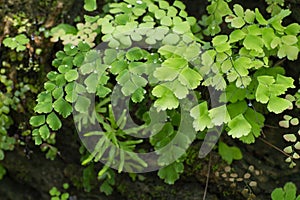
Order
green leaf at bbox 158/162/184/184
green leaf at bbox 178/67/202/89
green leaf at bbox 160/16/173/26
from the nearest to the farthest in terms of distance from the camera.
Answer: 1. green leaf at bbox 178/67/202/89
2. green leaf at bbox 160/16/173/26
3. green leaf at bbox 158/162/184/184

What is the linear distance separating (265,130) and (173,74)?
71cm

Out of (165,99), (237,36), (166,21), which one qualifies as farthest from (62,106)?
(237,36)

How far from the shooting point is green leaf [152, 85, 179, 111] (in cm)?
134

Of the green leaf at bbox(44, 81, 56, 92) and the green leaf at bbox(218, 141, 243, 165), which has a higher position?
the green leaf at bbox(44, 81, 56, 92)

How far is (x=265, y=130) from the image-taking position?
189 centimetres

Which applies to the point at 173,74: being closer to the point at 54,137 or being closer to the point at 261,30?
the point at 261,30

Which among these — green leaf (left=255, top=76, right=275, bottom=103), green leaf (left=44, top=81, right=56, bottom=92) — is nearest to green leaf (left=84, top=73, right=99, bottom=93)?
green leaf (left=44, top=81, right=56, bottom=92)

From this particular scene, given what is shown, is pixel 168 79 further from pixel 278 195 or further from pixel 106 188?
pixel 106 188

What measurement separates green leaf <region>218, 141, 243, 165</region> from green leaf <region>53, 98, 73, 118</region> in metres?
0.68

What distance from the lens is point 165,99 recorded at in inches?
52.8

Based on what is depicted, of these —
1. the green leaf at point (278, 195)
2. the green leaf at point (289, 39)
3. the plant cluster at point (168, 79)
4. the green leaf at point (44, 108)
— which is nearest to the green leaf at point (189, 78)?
the plant cluster at point (168, 79)

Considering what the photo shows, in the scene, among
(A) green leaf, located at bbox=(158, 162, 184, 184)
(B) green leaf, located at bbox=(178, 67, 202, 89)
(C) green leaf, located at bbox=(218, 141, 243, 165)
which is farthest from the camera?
(C) green leaf, located at bbox=(218, 141, 243, 165)

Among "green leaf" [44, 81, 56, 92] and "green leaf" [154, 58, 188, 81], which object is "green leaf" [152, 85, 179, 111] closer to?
"green leaf" [154, 58, 188, 81]

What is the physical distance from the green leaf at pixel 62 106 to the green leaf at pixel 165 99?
1.00 feet
